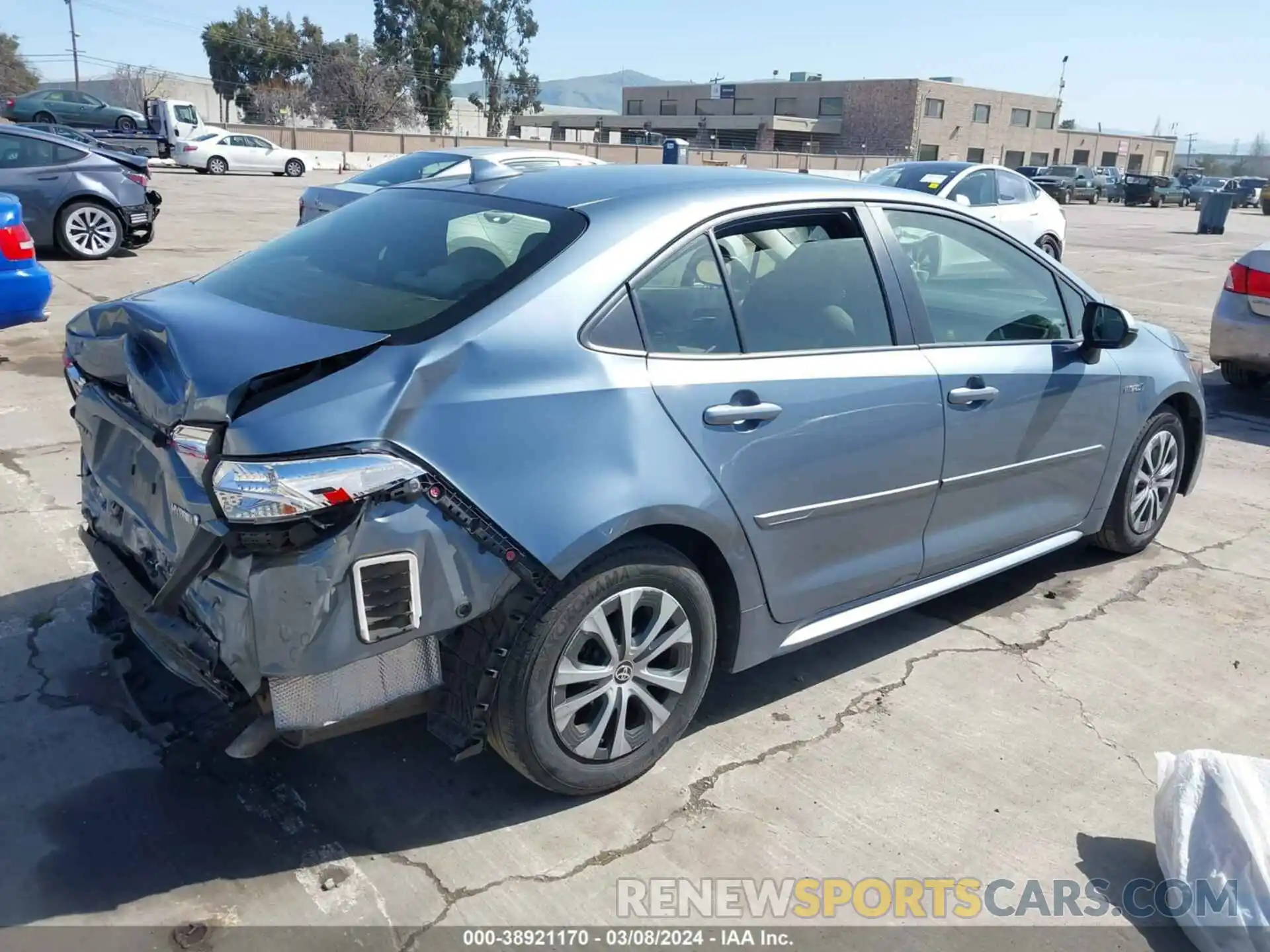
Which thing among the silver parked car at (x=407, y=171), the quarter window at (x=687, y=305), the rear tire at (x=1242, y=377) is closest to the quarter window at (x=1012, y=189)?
the rear tire at (x=1242, y=377)

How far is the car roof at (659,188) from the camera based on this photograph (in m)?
3.17

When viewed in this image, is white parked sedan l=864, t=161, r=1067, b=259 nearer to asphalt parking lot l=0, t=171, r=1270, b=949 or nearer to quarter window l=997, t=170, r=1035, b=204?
quarter window l=997, t=170, r=1035, b=204

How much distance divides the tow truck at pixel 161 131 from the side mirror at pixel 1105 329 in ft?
94.4

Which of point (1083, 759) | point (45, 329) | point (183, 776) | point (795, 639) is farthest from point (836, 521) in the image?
point (45, 329)

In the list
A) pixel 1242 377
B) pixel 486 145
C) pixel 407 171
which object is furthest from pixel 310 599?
pixel 486 145

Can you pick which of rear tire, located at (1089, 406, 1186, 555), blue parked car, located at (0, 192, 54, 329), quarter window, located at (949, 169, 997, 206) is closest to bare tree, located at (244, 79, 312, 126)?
quarter window, located at (949, 169, 997, 206)

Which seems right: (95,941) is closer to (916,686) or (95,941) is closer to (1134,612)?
(916,686)

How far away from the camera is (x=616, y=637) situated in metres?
2.97

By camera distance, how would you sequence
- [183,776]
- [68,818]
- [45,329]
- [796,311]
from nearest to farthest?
[68,818], [183,776], [796,311], [45,329]

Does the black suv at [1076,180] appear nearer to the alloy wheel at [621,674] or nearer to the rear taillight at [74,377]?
the alloy wheel at [621,674]

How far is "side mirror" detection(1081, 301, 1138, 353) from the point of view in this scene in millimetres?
4199

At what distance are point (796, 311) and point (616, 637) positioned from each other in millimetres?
1223

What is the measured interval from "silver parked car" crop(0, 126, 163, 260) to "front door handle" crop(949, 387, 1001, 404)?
456 inches

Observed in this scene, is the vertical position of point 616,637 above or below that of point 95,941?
above
